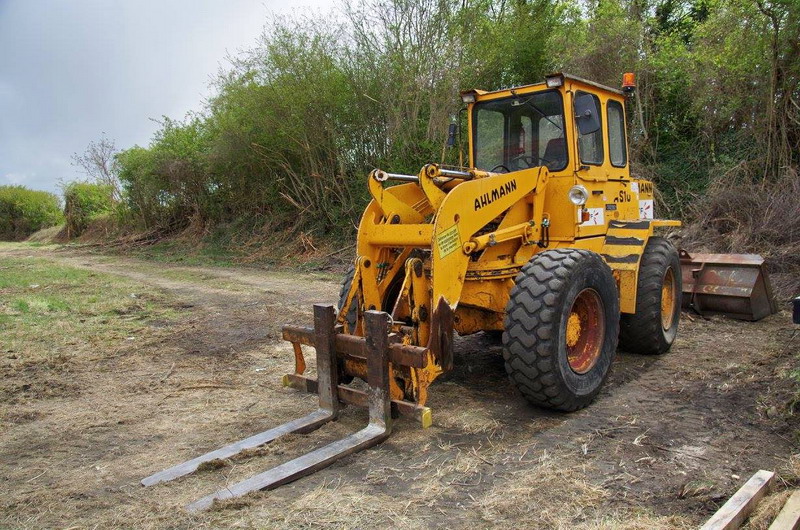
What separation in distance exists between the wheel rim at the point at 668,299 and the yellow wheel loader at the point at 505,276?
0.6 inches

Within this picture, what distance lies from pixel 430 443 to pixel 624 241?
2.99 meters

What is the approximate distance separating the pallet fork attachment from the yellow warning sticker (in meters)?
0.64

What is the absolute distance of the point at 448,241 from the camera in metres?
4.30

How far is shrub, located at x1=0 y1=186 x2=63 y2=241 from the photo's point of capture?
3859cm

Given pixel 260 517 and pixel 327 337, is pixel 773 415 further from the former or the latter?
pixel 260 517

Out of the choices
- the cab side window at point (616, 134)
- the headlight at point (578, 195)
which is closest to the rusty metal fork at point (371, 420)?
the headlight at point (578, 195)

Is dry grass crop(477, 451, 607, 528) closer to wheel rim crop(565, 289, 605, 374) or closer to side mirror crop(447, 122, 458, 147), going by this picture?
wheel rim crop(565, 289, 605, 374)

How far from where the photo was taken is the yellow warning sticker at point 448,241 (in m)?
4.23

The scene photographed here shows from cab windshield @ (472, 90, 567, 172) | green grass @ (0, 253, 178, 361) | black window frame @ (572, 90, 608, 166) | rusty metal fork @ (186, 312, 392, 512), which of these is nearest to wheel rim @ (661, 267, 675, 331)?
black window frame @ (572, 90, 608, 166)

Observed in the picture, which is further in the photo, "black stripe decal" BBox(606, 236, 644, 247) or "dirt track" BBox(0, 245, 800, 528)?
"black stripe decal" BBox(606, 236, 644, 247)

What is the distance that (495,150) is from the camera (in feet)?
18.9

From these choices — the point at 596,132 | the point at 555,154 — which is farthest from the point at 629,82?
the point at 555,154

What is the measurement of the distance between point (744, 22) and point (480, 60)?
17.2 feet

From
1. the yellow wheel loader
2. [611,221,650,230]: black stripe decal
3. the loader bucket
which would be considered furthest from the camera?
the loader bucket
